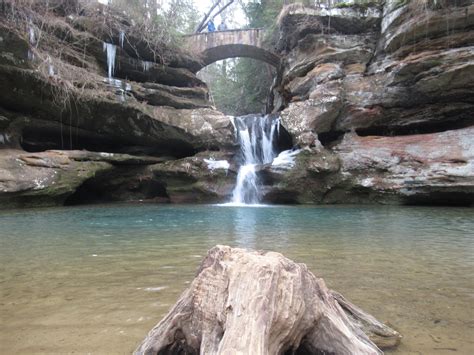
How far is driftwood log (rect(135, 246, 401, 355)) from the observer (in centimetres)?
159

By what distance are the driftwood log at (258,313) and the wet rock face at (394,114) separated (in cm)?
1170

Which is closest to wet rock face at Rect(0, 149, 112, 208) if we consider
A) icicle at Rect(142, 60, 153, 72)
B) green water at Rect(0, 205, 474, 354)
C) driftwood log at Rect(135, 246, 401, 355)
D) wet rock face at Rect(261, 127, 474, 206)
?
green water at Rect(0, 205, 474, 354)

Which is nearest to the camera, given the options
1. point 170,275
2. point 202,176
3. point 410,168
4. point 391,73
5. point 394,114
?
point 170,275

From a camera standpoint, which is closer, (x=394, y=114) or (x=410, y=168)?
(x=410, y=168)

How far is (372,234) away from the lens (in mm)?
6094

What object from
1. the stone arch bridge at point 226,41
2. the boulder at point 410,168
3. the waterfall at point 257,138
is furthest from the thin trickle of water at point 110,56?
the boulder at point 410,168

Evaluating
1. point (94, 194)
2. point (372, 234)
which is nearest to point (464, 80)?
point (372, 234)

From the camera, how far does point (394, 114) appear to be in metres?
14.4

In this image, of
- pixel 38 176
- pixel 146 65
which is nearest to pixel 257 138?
pixel 146 65

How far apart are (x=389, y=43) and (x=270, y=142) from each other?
249 inches

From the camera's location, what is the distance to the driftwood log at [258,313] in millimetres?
1590

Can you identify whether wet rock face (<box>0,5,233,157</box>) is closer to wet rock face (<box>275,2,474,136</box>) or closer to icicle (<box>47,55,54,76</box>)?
icicle (<box>47,55,54,76</box>)

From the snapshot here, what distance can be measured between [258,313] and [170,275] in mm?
2084

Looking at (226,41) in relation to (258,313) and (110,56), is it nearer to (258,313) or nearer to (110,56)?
(110,56)
